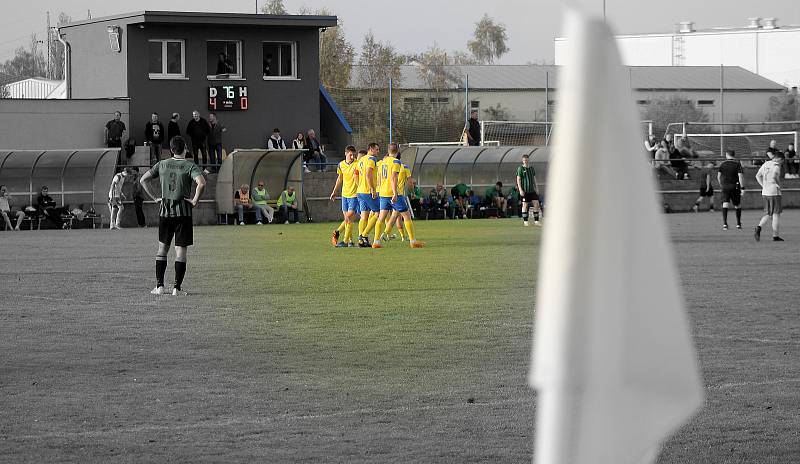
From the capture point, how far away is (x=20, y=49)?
124625mm

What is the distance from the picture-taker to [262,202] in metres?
41.7

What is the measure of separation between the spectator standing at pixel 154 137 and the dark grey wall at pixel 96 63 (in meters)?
4.48

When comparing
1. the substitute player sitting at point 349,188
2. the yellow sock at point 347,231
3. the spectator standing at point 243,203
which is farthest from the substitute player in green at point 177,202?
the spectator standing at point 243,203

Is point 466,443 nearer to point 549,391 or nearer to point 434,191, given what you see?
point 549,391

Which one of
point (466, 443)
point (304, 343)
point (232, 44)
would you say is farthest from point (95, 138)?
point (466, 443)

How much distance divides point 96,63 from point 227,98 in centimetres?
503

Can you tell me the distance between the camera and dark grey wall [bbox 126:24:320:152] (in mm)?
47500

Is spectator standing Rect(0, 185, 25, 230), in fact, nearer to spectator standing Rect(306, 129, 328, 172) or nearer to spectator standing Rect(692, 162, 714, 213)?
spectator standing Rect(306, 129, 328, 172)

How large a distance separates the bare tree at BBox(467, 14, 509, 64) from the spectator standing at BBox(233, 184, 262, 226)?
85616 mm

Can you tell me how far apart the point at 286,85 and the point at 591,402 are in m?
48.4

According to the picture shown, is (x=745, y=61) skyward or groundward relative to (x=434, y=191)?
skyward

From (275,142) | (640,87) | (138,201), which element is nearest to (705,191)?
(275,142)

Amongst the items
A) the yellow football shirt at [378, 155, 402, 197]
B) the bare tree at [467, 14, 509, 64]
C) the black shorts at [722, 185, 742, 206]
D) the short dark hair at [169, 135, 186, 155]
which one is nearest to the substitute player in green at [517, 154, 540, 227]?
the black shorts at [722, 185, 742, 206]

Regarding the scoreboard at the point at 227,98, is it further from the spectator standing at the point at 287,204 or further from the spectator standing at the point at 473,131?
the spectator standing at the point at 473,131
